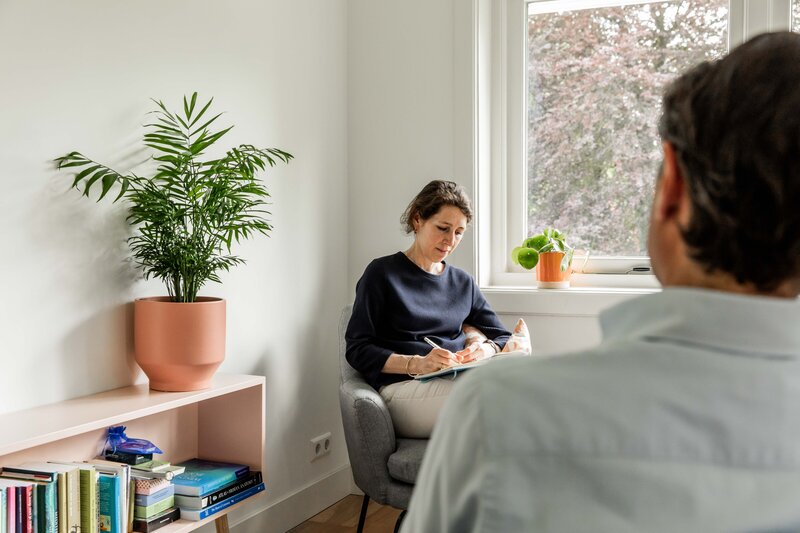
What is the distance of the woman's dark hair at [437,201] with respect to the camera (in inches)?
109

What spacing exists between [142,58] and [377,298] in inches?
41.4

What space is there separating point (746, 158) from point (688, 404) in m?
0.19

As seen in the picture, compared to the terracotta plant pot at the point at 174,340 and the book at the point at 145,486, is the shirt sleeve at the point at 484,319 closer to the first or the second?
the terracotta plant pot at the point at 174,340

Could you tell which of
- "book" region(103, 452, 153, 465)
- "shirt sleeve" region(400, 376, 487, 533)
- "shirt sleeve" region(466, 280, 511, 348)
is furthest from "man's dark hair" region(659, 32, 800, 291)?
"shirt sleeve" region(466, 280, 511, 348)

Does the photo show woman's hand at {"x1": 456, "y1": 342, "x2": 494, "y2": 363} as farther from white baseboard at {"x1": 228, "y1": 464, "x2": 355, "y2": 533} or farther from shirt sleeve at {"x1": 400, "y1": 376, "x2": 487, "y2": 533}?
shirt sleeve at {"x1": 400, "y1": 376, "x2": 487, "y2": 533}

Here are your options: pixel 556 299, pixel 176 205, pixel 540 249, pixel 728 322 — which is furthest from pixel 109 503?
pixel 540 249

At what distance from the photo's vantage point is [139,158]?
218 cm

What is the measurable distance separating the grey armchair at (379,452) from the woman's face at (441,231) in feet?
1.96

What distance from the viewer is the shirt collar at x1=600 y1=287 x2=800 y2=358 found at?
0.60m

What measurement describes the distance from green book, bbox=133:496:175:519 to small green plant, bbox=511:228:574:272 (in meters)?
1.66

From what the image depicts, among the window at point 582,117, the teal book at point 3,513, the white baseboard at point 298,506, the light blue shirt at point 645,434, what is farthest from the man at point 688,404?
the window at point 582,117

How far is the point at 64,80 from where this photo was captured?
76.9 inches

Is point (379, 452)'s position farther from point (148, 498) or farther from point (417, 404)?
point (148, 498)

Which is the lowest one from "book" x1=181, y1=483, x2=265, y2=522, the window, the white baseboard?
the white baseboard
